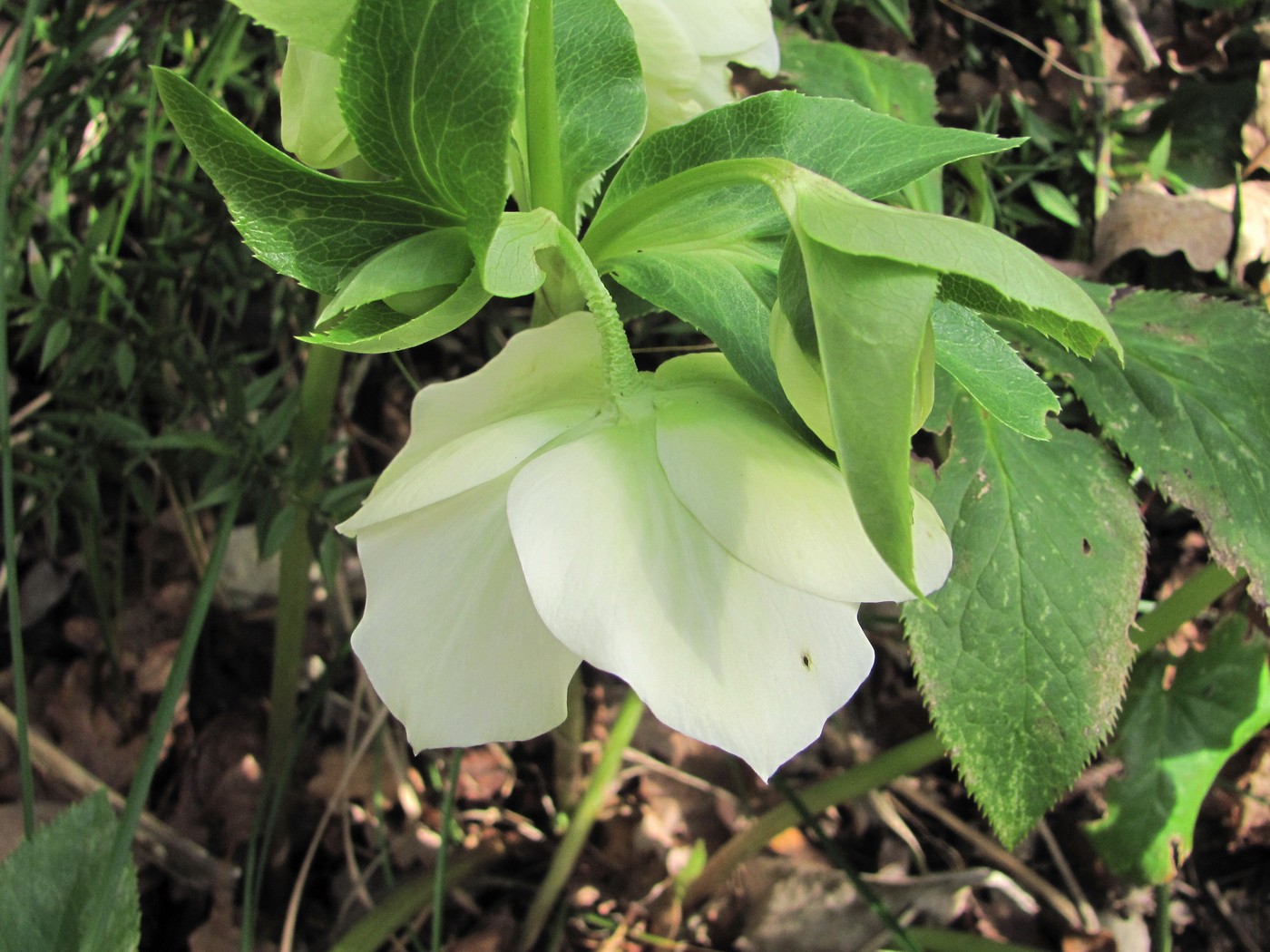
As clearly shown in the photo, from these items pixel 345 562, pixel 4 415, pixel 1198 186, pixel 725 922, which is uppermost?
pixel 4 415

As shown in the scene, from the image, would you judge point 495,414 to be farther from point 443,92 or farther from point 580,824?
point 580,824

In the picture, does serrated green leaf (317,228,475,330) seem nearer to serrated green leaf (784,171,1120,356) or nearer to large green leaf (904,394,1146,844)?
serrated green leaf (784,171,1120,356)

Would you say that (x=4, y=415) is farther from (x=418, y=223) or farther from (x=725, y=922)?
(x=725, y=922)

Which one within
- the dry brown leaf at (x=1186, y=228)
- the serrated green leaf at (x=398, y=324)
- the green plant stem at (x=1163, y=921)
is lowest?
the green plant stem at (x=1163, y=921)

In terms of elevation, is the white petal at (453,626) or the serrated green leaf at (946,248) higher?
the serrated green leaf at (946,248)

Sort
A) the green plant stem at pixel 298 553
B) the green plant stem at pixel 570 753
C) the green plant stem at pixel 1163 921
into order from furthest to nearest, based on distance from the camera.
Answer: the green plant stem at pixel 1163 921 → the green plant stem at pixel 570 753 → the green plant stem at pixel 298 553

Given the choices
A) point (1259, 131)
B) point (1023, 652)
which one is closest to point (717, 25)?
point (1023, 652)

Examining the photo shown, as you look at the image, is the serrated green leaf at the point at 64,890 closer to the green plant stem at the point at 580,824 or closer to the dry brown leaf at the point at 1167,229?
the green plant stem at the point at 580,824

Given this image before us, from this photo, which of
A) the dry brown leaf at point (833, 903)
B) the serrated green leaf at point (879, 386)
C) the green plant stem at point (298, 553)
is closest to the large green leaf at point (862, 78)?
the green plant stem at point (298, 553)

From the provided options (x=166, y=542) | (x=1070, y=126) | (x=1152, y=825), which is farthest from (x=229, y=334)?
(x=1152, y=825)
